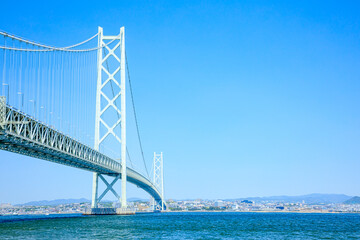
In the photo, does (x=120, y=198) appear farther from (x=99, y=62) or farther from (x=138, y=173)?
(x=99, y=62)

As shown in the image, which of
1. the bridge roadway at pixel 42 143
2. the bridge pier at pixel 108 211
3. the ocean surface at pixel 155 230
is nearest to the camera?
the ocean surface at pixel 155 230

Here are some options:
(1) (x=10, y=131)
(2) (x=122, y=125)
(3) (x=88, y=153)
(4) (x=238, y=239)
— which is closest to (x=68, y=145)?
(3) (x=88, y=153)

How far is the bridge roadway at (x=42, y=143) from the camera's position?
24750mm

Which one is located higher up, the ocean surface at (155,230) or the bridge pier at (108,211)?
the bridge pier at (108,211)

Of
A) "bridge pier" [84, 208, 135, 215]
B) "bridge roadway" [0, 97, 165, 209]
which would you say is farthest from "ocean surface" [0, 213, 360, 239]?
"bridge pier" [84, 208, 135, 215]

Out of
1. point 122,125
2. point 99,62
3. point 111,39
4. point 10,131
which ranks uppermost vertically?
point 111,39

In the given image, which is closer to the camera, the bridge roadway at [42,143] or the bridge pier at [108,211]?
the bridge roadway at [42,143]

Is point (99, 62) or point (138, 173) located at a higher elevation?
point (99, 62)

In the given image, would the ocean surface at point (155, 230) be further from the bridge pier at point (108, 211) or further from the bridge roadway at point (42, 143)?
the bridge pier at point (108, 211)

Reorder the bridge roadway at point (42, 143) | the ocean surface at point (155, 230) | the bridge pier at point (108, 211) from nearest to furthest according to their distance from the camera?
the ocean surface at point (155, 230) → the bridge roadway at point (42, 143) → the bridge pier at point (108, 211)

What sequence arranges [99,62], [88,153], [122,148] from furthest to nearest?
[99,62], [122,148], [88,153]

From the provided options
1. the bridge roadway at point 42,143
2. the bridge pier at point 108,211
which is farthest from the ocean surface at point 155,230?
the bridge pier at point 108,211

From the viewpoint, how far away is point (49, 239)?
19.2m

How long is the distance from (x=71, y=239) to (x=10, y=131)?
27.0ft
